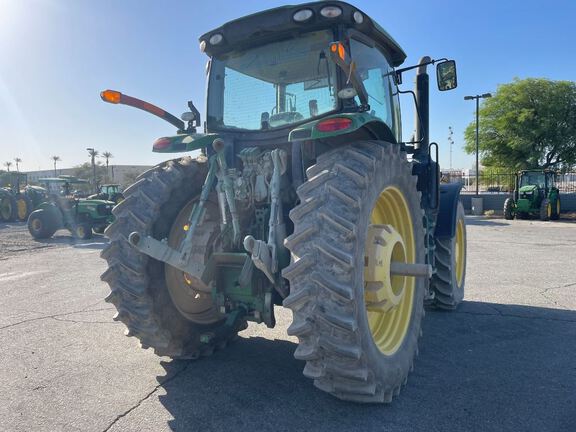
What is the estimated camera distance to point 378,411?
282cm

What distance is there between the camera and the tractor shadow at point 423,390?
8.88ft

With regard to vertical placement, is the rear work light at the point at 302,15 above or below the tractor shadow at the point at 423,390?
above

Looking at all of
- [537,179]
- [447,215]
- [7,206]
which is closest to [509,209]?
[537,179]

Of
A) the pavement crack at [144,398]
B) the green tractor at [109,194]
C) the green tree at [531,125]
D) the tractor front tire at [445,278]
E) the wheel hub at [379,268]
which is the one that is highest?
the green tree at [531,125]

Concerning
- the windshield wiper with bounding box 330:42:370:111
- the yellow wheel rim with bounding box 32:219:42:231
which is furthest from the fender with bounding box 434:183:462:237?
the yellow wheel rim with bounding box 32:219:42:231

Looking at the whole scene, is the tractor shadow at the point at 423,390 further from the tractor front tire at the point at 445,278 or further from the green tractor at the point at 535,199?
the green tractor at the point at 535,199

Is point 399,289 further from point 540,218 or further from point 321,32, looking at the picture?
point 540,218

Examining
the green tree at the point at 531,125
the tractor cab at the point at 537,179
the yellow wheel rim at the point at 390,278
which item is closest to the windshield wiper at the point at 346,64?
the yellow wheel rim at the point at 390,278

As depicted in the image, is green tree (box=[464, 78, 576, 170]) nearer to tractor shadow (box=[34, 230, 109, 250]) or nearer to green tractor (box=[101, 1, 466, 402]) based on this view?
tractor shadow (box=[34, 230, 109, 250])

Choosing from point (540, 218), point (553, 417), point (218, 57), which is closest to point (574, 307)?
point (553, 417)

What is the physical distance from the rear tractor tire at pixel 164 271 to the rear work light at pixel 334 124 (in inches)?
50.2

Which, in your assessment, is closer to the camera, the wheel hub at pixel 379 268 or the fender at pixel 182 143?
the wheel hub at pixel 379 268

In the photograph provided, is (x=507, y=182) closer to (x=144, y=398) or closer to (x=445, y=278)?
(x=445, y=278)

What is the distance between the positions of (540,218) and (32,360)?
832 inches
